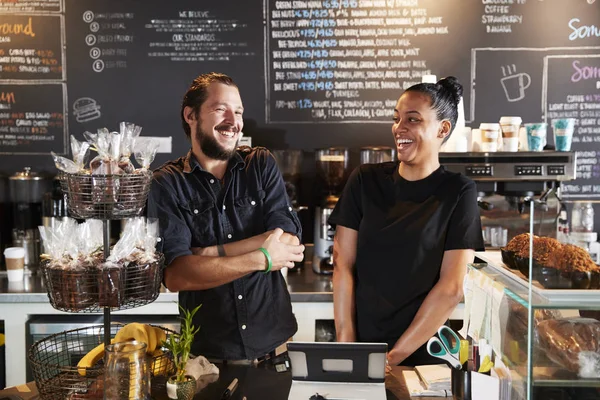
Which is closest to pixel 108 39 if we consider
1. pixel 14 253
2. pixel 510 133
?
pixel 14 253

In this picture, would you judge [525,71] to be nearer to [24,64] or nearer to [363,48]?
[363,48]

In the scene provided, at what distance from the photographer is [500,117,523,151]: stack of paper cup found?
129 inches

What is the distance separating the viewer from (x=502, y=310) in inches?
52.8

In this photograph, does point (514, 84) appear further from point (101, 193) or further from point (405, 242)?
point (101, 193)

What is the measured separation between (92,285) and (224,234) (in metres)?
0.79

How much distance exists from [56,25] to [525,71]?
271cm

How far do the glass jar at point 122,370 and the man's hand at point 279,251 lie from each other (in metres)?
0.75

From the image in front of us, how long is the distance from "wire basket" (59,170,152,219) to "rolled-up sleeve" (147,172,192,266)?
1.84 feet

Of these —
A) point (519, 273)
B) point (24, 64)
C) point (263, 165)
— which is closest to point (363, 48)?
point (263, 165)

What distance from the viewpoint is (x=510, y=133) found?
10.8ft


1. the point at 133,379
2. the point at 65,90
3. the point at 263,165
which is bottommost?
the point at 133,379

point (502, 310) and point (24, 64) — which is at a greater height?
point (24, 64)

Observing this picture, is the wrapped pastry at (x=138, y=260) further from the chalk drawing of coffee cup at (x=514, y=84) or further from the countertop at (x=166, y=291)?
the chalk drawing of coffee cup at (x=514, y=84)

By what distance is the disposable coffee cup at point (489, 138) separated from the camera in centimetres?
328
